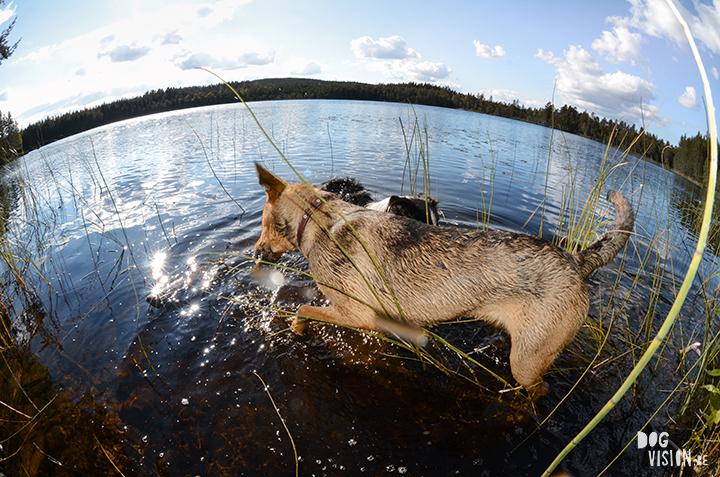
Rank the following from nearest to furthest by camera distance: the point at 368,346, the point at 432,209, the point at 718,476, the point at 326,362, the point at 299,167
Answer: the point at 718,476, the point at 326,362, the point at 368,346, the point at 432,209, the point at 299,167

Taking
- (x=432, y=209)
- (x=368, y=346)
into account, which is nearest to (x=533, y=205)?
(x=432, y=209)

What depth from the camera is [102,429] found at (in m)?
3.24

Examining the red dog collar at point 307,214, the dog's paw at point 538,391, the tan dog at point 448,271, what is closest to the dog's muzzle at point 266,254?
the tan dog at point 448,271

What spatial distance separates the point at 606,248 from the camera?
308 cm

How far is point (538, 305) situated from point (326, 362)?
2.60 m

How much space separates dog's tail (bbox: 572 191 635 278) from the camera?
3053 millimetres

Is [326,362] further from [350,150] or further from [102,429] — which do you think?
[350,150]

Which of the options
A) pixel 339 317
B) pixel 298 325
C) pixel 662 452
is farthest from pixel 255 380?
pixel 662 452

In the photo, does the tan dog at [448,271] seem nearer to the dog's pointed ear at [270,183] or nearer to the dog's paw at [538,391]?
the dog's pointed ear at [270,183]

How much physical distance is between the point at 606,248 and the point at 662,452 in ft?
6.74

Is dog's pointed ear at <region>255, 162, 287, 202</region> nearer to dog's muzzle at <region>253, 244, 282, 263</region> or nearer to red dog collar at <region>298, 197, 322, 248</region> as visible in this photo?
red dog collar at <region>298, 197, 322, 248</region>

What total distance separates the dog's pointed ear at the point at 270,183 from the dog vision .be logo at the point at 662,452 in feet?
14.9

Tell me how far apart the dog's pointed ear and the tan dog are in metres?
0.01

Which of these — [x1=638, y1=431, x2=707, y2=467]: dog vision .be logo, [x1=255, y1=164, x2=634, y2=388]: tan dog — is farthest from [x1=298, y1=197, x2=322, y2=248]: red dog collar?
[x1=638, y1=431, x2=707, y2=467]: dog vision .be logo
